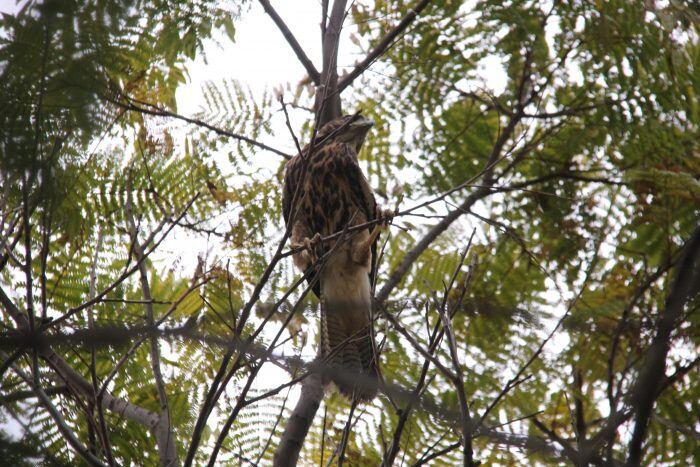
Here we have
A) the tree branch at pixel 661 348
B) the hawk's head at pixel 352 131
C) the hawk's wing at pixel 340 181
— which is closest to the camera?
the tree branch at pixel 661 348

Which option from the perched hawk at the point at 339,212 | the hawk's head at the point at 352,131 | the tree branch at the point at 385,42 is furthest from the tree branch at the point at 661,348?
the hawk's head at the point at 352,131

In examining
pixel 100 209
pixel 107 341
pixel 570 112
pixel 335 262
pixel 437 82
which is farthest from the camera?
pixel 335 262

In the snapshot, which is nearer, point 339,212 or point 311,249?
point 311,249

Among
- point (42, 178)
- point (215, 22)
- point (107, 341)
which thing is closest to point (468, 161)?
point (215, 22)

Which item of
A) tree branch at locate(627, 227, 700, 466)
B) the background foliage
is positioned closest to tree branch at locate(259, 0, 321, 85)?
the background foliage

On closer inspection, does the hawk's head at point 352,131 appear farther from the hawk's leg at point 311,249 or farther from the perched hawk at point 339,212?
the hawk's leg at point 311,249

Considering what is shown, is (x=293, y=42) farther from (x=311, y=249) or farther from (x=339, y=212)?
(x=311, y=249)

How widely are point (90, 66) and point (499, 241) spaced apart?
3318 millimetres

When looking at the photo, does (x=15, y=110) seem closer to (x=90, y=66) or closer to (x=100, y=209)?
(x=90, y=66)

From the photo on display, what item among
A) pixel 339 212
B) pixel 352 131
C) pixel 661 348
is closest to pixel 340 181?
pixel 339 212

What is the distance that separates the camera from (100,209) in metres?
4.13

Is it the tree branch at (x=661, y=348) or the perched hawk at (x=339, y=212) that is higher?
the perched hawk at (x=339, y=212)

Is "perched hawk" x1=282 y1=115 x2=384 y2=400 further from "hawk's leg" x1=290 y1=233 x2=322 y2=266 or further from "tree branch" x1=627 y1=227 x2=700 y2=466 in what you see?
"tree branch" x1=627 y1=227 x2=700 y2=466

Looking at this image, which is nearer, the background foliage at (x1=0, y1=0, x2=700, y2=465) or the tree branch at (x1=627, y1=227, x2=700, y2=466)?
the tree branch at (x1=627, y1=227, x2=700, y2=466)
